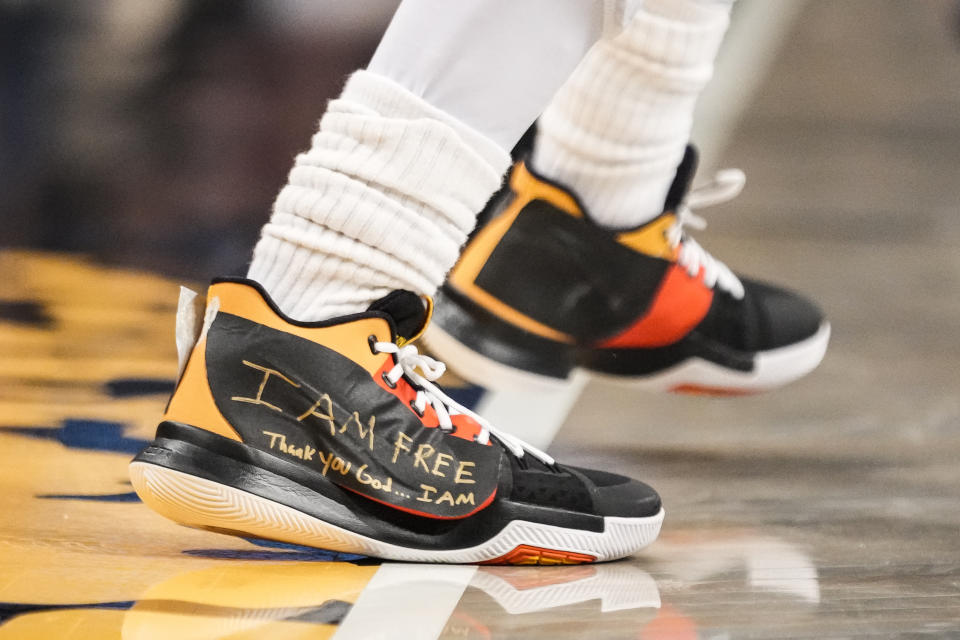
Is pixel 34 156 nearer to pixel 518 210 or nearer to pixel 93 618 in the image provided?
pixel 518 210

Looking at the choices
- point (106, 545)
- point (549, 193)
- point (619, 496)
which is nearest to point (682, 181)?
point (549, 193)

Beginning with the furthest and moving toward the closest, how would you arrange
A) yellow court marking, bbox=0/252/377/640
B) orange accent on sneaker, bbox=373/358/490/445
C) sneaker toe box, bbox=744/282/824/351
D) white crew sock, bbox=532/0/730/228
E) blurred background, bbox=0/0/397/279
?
blurred background, bbox=0/0/397/279 → sneaker toe box, bbox=744/282/824/351 → white crew sock, bbox=532/0/730/228 → orange accent on sneaker, bbox=373/358/490/445 → yellow court marking, bbox=0/252/377/640

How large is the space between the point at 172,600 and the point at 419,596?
0.55 feet

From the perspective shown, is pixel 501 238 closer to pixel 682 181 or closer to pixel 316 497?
pixel 682 181

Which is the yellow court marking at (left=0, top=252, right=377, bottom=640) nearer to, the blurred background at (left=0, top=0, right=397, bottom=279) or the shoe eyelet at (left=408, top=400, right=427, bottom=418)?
the shoe eyelet at (left=408, top=400, right=427, bottom=418)

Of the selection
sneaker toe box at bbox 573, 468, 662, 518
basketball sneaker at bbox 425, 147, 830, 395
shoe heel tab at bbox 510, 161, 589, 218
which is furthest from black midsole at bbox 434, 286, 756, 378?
sneaker toe box at bbox 573, 468, 662, 518

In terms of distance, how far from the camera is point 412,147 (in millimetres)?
757

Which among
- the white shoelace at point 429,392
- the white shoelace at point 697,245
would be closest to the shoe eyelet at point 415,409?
the white shoelace at point 429,392

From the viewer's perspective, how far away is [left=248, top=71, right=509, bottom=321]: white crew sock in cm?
76

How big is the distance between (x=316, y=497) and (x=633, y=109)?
0.61m

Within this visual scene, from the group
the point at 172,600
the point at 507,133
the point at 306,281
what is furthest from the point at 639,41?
the point at 172,600

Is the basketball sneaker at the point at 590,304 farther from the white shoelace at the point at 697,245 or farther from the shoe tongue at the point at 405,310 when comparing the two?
the shoe tongue at the point at 405,310

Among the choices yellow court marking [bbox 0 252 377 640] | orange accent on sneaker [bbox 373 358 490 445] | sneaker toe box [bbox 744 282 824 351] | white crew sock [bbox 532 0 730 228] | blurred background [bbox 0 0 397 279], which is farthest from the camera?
blurred background [bbox 0 0 397 279]

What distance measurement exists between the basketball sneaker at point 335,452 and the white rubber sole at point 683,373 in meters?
0.34
